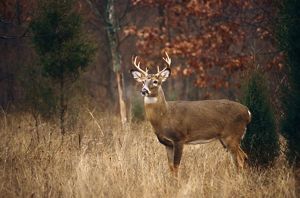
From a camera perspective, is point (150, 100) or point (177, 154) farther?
point (150, 100)

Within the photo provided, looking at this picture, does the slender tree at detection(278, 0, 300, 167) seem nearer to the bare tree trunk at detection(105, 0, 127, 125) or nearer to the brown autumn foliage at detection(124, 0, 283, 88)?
the brown autumn foliage at detection(124, 0, 283, 88)

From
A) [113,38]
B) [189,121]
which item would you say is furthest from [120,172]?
[113,38]

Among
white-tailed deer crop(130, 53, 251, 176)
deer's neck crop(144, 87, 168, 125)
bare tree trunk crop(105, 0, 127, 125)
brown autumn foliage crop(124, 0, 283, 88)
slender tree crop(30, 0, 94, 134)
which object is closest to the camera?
white-tailed deer crop(130, 53, 251, 176)

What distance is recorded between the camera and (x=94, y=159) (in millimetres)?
8719

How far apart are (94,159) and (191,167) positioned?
1.42 m

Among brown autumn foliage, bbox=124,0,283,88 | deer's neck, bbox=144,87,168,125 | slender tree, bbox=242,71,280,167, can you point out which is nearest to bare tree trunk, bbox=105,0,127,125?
brown autumn foliage, bbox=124,0,283,88

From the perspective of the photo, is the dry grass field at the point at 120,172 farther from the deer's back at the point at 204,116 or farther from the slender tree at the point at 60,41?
the slender tree at the point at 60,41

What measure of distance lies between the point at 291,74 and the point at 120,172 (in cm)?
261

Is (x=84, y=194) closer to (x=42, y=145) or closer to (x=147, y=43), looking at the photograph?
(x=42, y=145)

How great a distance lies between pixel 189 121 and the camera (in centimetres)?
901

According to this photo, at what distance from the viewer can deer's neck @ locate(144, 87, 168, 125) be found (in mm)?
8891

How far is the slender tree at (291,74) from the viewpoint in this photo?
7.76 m

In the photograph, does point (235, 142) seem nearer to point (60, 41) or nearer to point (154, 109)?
point (154, 109)

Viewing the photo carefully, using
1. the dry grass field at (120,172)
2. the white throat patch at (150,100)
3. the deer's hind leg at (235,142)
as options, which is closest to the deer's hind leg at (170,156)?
the dry grass field at (120,172)
